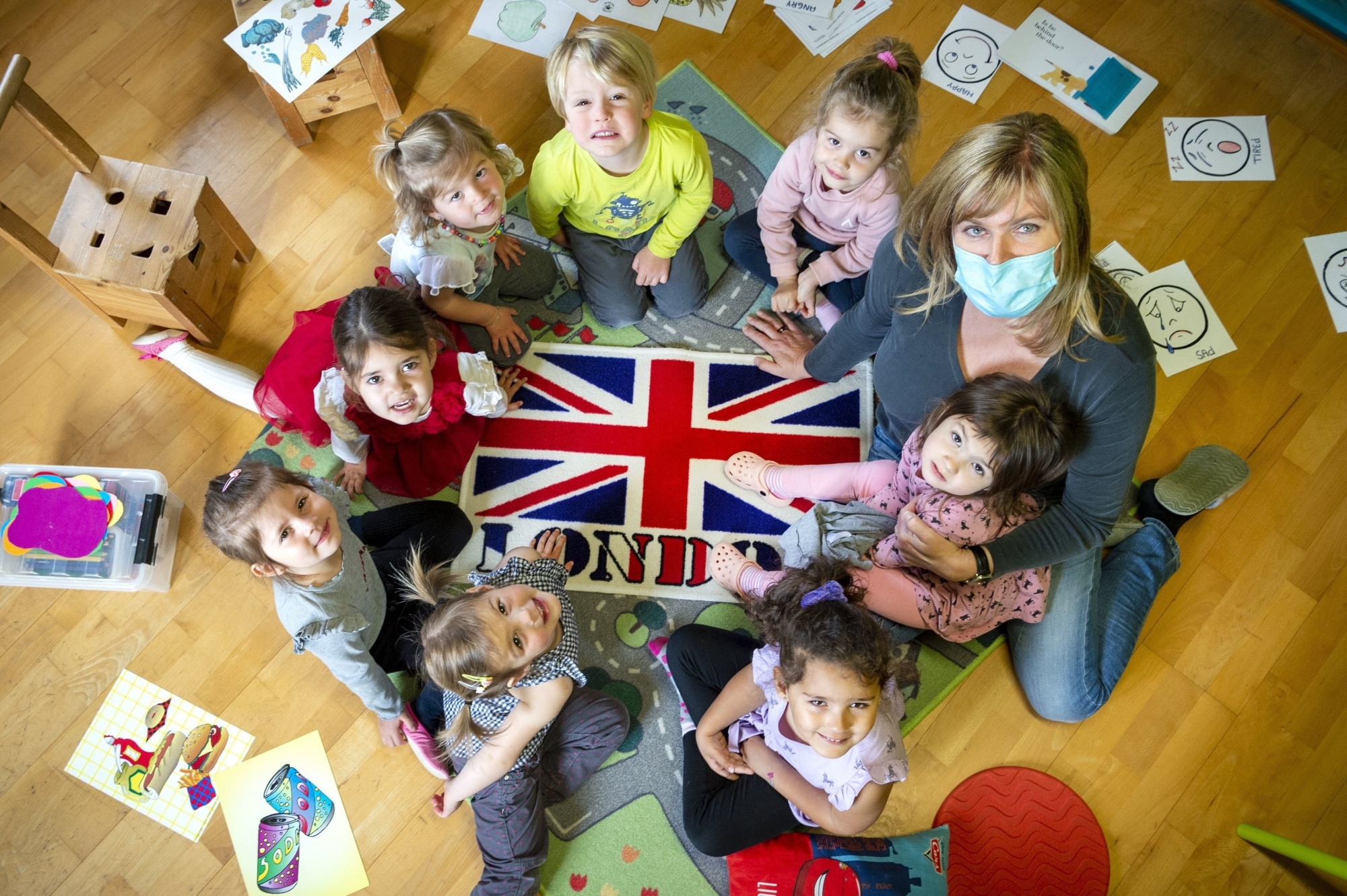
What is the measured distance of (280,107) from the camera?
211 cm

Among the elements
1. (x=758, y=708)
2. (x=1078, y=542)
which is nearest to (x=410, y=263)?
(x=758, y=708)

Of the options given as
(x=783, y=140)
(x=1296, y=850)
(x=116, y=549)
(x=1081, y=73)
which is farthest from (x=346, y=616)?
(x=1081, y=73)

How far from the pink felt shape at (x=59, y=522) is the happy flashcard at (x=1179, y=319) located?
253 cm

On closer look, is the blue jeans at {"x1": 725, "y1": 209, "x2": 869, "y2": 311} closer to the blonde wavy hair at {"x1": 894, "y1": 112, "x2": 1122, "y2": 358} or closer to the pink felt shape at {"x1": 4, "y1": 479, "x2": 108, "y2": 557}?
the blonde wavy hair at {"x1": 894, "y1": 112, "x2": 1122, "y2": 358}

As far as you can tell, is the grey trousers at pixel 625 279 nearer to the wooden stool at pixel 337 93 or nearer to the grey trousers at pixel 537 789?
the wooden stool at pixel 337 93

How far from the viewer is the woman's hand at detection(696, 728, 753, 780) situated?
1.72m

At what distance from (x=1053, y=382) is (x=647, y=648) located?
1.02 m

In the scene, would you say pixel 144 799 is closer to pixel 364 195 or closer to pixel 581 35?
pixel 364 195

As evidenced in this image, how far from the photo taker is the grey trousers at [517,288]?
6.57ft

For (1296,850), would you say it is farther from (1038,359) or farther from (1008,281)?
(1008,281)

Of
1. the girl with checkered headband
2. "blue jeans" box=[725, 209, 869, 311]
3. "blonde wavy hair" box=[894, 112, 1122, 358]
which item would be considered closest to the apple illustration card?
"blue jeans" box=[725, 209, 869, 311]

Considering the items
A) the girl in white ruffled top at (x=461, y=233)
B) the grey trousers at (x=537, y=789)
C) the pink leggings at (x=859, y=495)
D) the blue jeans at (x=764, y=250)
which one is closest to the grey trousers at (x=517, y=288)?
the girl in white ruffled top at (x=461, y=233)

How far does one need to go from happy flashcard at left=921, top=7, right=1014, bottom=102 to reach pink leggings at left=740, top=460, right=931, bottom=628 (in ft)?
3.83

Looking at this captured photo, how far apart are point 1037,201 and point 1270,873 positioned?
1592 mm
